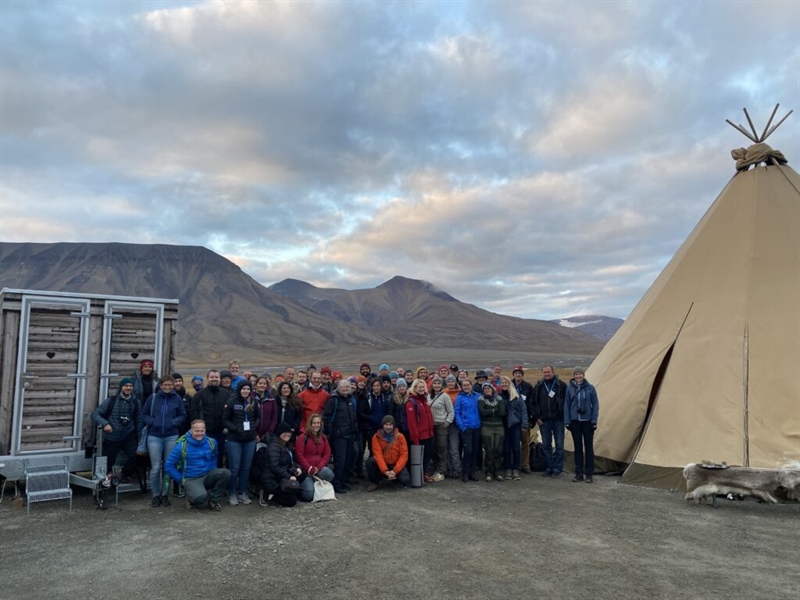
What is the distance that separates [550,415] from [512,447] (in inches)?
35.1

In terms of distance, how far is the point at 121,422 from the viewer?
7918mm

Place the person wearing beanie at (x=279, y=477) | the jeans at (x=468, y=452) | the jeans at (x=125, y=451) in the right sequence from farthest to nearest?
the jeans at (x=468, y=452), the jeans at (x=125, y=451), the person wearing beanie at (x=279, y=477)

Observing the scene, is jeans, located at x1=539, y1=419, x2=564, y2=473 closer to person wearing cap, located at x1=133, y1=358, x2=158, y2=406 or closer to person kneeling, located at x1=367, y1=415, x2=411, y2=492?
person kneeling, located at x1=367, y1=415, x2=411, y2=492

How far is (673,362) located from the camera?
9.80 m

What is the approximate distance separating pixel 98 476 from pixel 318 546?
12.2 feet

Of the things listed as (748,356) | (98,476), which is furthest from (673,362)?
(98,476)

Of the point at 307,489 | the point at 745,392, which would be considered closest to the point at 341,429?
the point at 307,489

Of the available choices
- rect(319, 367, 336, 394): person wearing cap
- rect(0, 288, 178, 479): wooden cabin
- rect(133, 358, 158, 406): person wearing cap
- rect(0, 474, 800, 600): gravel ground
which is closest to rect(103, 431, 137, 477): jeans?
rect(0, 288, 178, 479): wooden cabin

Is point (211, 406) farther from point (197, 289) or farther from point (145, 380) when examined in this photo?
point (197, 289)

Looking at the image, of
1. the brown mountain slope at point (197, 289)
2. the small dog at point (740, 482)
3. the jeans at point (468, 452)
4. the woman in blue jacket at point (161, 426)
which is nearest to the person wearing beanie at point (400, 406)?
the jeans at point (468, 452)

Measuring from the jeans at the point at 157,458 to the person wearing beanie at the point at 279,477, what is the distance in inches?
53.2

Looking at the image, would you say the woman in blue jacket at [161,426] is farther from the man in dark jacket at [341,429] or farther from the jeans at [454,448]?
the jeans at [454,448]

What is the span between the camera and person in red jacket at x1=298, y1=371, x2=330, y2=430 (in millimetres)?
9086

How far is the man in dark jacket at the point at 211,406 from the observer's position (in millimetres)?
8039
